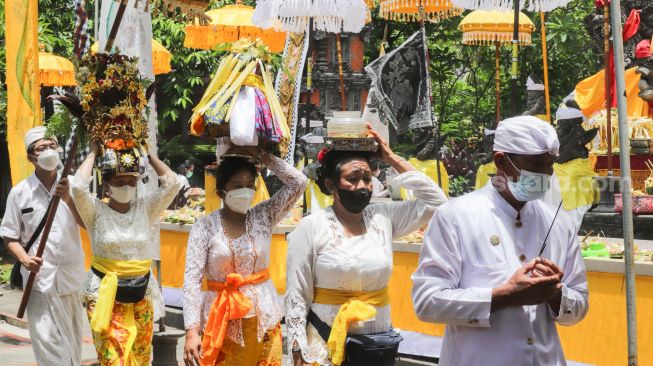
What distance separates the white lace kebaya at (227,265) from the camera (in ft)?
18.1

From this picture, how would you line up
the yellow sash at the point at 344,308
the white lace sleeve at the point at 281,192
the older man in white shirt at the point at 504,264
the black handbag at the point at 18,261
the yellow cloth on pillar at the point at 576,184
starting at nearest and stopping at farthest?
the older man in white shirt at the point at 504,264, the yellow sash at the point at 344,308, the white lace sleeve at the point at 281,192, the black handbag at the point at 18,261, the yellow cloth on pillar at the point at 576,184

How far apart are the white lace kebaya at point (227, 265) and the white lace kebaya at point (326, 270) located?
0.70 m

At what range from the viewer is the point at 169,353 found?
7.88 meters

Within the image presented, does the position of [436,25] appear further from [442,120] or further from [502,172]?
[502,172]

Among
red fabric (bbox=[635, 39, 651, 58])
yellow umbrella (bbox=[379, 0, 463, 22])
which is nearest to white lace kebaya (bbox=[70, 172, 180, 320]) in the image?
yellow umbrella (bbox=[379, 0, 463, 22])

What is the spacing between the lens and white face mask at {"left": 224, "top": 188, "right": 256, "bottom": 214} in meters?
5.65

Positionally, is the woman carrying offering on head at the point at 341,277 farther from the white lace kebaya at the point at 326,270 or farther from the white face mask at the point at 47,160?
the white face mask at the point at 47,160

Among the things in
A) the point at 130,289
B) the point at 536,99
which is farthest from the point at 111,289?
the point at 536,99

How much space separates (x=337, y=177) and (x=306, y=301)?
0.64 m

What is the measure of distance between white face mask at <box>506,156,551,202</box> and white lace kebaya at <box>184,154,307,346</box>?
2.25m

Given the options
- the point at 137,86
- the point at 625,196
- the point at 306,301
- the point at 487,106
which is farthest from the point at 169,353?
the point at 487,106

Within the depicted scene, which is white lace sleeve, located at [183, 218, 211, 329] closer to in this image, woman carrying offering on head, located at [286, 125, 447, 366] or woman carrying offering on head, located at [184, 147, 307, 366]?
woman carrying offering on head, located at [184, 147, 307, 366]

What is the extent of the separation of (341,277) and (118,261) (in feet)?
7.06

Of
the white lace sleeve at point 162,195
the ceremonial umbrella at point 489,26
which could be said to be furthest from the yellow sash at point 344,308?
the ceremonial umbrella at point 489,26
